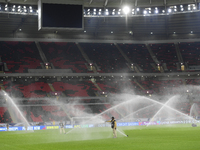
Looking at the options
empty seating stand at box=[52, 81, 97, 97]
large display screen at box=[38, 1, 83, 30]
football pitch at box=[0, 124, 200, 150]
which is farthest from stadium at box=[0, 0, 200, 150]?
football pitch at box=[0, 124, 200, 150]

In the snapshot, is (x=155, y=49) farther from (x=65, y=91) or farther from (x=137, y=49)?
(x=65, y=91)

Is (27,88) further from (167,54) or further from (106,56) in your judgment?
(167,54)

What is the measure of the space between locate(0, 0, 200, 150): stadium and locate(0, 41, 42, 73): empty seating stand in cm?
19

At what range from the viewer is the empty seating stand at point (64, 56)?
201 ft

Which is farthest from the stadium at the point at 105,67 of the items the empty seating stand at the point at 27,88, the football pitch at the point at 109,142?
the football pitch at the point at 109,142

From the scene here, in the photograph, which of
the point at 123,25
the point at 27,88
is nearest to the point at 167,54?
the point at 123,25

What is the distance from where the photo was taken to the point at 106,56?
214 ft

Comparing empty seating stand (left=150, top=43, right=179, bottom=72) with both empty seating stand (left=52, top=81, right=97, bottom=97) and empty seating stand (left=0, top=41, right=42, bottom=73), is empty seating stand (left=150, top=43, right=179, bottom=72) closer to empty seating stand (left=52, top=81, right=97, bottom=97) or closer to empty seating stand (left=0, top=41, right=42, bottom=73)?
empty seating stand (left=52, top=81, right=97, bottom=97)

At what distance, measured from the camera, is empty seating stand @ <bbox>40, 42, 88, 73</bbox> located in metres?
61.2

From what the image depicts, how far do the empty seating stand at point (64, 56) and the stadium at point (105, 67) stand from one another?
0.20 m

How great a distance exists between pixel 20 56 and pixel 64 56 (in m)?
8.91

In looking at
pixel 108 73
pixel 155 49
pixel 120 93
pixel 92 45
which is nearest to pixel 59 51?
pixel 92 45

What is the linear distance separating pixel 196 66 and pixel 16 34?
38.1 m

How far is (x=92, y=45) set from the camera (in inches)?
2650
